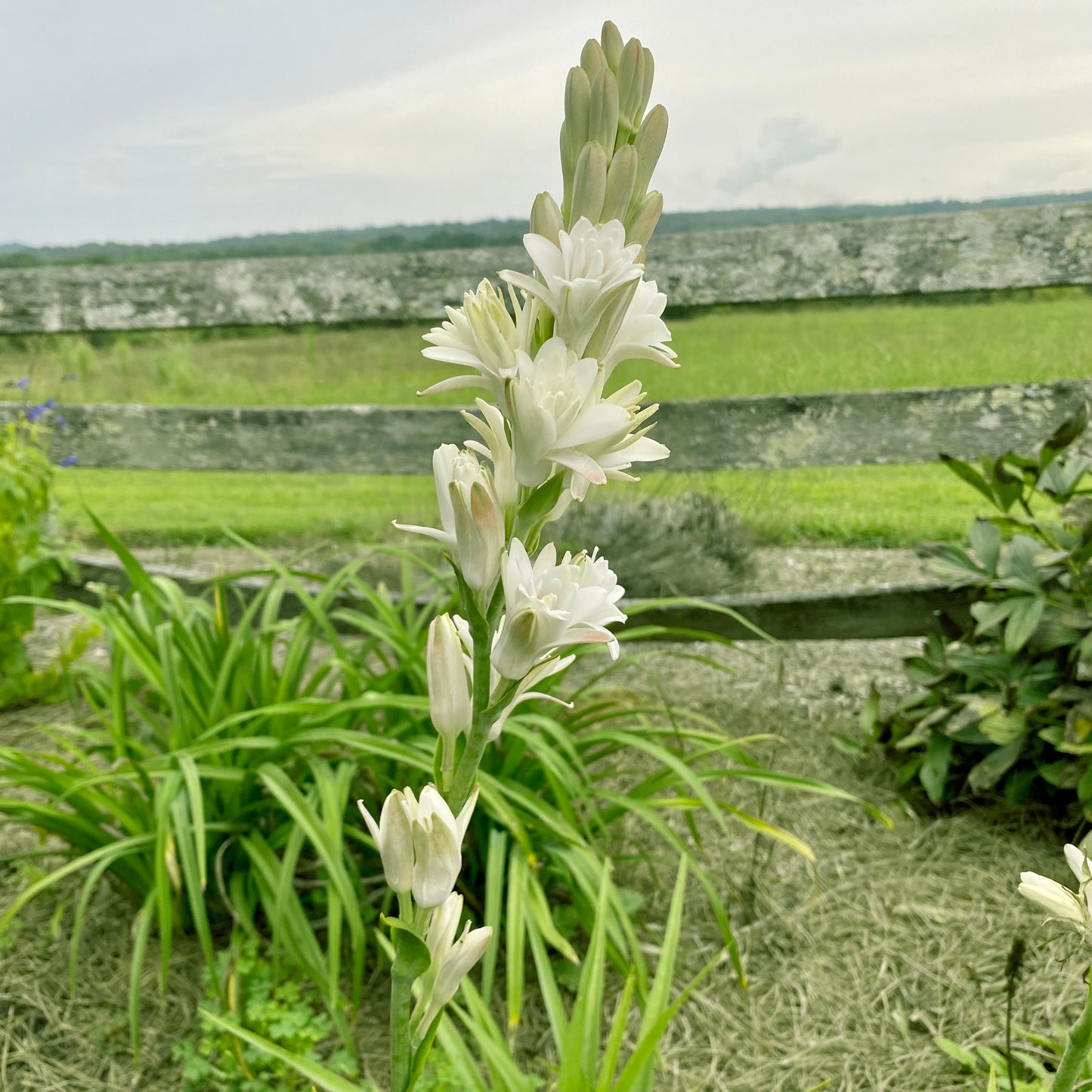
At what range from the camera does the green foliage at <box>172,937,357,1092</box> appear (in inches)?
54.8

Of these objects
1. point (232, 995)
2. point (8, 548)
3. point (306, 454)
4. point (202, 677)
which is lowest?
point (232, 995)

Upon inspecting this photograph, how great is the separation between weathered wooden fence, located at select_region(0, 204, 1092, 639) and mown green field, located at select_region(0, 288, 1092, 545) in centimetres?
11

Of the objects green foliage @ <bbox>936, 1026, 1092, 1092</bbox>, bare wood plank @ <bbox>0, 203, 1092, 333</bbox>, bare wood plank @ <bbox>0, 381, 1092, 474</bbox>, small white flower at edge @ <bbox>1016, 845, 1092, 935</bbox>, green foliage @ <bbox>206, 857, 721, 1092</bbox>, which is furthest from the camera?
bare wood plank @ <bbox>0, 381, 1092, 474</bbox>

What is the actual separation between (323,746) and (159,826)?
394 millimetres

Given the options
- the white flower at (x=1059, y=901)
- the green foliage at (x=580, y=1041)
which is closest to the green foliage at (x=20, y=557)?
the green foliage at (x=580, y=1041)

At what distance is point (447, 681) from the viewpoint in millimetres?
568

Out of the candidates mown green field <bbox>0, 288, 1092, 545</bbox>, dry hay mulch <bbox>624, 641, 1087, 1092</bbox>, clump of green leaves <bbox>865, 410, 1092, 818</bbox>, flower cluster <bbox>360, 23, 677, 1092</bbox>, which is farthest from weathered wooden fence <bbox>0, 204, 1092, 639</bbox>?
flower cluster <bbox>360, 23, 677, 1092</bbox>

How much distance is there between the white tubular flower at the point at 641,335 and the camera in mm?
598

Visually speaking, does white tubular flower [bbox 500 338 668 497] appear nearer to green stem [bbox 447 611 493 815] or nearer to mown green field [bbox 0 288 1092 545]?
green stem [bbox 447 611 493 815]

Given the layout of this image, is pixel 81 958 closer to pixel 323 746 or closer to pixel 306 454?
pixel 323 746

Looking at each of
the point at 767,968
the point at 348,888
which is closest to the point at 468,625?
the point at 348,888

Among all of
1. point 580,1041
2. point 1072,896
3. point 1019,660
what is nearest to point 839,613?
point 1019,660

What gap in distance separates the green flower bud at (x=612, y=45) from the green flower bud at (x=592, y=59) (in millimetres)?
18

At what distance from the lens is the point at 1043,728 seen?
201cm
